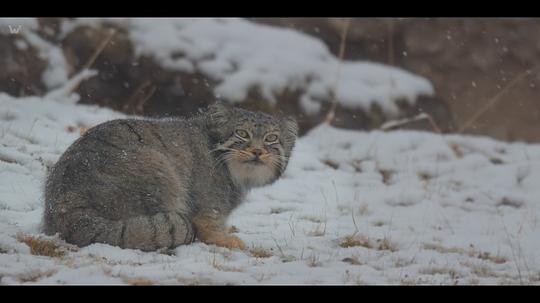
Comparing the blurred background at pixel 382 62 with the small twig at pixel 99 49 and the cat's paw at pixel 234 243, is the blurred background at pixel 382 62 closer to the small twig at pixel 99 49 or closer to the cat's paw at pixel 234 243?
the small twig at pixel 99 49

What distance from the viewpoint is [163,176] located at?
628 centimetres

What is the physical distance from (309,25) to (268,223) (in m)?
6.35

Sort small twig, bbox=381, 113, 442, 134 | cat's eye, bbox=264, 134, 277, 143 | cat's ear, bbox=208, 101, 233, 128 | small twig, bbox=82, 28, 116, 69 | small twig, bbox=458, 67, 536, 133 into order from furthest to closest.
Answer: small twig, bbox=458, 67, 536, 133 → small twig, bbox=381, 113, 442, 134 → small twig, bbox=82, 28, 116, 69 → cat's ear, bbox=208, 101, 233, 128 → cat's eye, bbox=264, 134, 277, 143

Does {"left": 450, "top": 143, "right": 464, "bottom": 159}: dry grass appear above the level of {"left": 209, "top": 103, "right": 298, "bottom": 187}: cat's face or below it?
above

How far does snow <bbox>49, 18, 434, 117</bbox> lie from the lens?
1141 centimetres

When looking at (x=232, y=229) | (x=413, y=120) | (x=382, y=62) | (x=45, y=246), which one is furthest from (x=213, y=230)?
(x=382, y=62)

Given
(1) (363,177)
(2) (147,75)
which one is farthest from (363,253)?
(2) (147,75)

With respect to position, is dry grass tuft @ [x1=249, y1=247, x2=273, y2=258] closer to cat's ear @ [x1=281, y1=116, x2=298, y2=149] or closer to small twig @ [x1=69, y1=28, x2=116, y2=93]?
cat's ear @ [x1=281, y1=116, x2=298, y2=149]

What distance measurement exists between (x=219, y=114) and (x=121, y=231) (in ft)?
5.53

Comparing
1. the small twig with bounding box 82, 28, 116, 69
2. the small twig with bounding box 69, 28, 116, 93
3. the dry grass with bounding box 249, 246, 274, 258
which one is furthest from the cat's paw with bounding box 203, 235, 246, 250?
the small twig with bounding box 82, 28, 116, 69

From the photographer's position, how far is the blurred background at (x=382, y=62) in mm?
10875

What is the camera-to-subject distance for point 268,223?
746cm

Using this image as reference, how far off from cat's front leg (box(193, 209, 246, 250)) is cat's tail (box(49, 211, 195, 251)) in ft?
1.67

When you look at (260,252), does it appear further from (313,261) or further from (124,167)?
(124,167)
